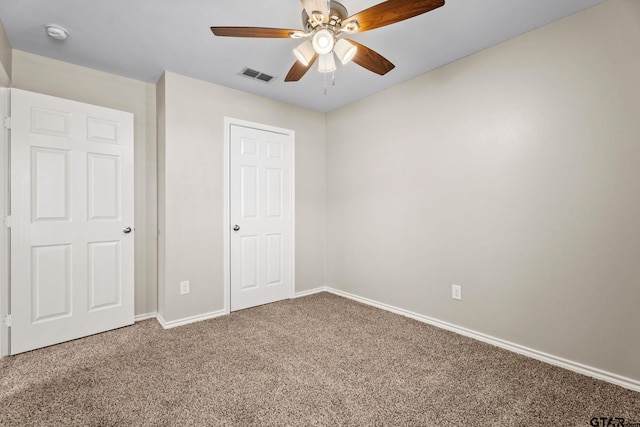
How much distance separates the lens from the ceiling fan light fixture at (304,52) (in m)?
1.91

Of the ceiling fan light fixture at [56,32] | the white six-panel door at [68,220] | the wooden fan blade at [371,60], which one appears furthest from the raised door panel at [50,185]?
the wooden fan blade at [371,60]

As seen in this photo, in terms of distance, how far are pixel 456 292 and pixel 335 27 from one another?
2357mm

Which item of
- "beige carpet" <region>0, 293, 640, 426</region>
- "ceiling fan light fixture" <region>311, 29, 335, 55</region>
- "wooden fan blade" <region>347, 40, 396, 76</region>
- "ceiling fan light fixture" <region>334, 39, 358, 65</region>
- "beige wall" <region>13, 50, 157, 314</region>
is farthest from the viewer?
"beige wall" <region>13, 50, 157, 314</region>

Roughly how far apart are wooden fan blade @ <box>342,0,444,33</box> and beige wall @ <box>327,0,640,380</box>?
4.26 ft

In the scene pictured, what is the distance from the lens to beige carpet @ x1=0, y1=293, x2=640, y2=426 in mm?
1604

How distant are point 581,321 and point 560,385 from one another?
1.54ft

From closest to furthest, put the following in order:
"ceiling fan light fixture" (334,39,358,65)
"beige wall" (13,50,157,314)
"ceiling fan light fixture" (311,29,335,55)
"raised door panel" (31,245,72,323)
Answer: "ceiling fan light fixture" (311,29,335,55) → "ceiling fan light fixture" (334,39,358,65) → "raised door panel" (31,245,72,323) → "beige wall" (13,50,157,314)

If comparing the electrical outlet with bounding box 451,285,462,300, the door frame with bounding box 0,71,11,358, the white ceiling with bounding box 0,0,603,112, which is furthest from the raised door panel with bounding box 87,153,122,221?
the electrical outlet with bounding box 451,285,462,300

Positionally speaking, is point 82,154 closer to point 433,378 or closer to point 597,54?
point 433,378

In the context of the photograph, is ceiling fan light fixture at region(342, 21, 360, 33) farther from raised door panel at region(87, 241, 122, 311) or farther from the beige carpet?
raised door panel at region(87, 241, 122, 311)

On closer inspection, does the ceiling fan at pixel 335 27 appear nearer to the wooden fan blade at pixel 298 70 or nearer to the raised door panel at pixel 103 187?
the wooden fan blade at pixel 298 70

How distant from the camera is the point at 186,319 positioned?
296cm

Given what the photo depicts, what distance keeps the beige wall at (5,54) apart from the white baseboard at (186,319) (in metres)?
2.35

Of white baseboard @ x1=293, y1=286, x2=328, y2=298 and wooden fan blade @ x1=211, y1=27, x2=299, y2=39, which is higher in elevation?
wooden fan blade @ x1=211, y1=27, x2=299, y2=39
